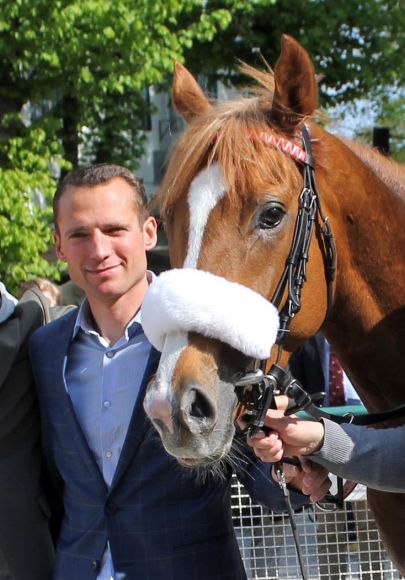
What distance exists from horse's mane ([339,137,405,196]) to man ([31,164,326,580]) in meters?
0.70

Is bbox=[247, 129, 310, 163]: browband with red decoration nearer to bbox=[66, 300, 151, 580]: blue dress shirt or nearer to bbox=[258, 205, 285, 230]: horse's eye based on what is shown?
bbox=[258, 205, 285, 230]: horse's eye

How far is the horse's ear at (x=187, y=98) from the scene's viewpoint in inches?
103

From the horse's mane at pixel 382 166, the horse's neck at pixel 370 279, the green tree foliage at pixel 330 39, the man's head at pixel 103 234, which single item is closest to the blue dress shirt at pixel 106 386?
the man's head at pixel 103 234

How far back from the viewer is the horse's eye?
87.9 inches

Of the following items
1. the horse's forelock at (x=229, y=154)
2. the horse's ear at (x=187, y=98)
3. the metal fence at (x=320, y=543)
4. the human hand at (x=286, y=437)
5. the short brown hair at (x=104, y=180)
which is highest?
the horse's ear at (x=187, y=98)

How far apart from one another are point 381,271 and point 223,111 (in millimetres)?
673

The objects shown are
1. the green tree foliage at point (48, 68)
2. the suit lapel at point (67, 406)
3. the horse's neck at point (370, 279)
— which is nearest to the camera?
the suit lapel at point (67, 406)

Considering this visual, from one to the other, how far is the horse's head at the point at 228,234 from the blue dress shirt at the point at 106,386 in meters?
0.34

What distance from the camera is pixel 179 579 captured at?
2.37 meters

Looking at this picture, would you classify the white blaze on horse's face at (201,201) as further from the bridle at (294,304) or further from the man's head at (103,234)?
the man's head at (103,234)

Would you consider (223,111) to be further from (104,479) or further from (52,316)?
(52,316)

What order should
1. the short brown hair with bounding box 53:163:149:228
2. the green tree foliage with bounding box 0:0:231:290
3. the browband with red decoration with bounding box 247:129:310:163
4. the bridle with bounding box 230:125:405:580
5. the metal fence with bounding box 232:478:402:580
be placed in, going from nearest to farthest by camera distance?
the bridle with bounding box 230:125:405:580 < the browband with red decoration with bounding box 247:129:310:163 < the short brown hair with bounding box 53:163:149:228 < the metal fence with bounding box 232:478:402:580 < the green tree foliage with bounding box 0:0:231:290

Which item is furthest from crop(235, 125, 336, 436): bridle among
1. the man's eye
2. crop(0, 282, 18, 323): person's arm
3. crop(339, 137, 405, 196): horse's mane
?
crop(0, 282, 18, 323): person's arm

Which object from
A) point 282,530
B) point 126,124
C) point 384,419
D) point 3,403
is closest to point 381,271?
point 384,419
